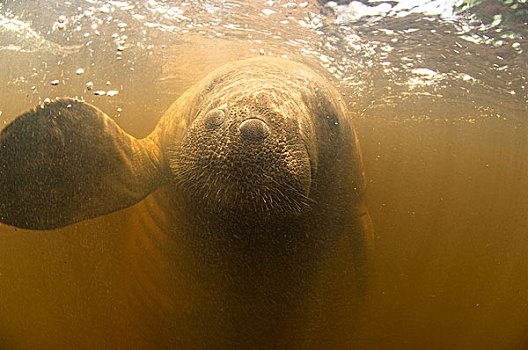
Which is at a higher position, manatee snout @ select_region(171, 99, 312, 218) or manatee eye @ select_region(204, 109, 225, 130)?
manatee eye @ select_region(204, 109, 225, 130)

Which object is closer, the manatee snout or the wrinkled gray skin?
the manatee snout

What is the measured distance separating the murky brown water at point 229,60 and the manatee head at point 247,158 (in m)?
1.03

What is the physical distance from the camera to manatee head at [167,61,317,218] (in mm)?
1878

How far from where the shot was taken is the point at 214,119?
207 centimetres

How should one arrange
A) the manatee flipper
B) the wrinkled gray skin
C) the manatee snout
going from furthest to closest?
the manatee flipper, the wrinkled gray skin, the manatee snout

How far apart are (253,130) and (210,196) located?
0.55 m

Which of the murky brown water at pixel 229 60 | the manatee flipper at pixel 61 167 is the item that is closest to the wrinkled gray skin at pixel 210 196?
the manatee flipper at pixel 61 167

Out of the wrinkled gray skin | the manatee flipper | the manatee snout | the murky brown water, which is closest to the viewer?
the manatee snout

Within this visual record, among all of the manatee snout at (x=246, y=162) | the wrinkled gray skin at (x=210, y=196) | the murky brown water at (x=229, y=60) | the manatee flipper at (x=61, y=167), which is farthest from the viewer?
the murky brown water at (x=229, y=60)

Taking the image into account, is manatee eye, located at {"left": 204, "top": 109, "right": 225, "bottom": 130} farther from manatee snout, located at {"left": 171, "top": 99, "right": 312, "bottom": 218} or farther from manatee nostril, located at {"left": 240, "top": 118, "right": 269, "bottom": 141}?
manatee nostril, located at {"left": 240, "top": 118, "right": 269, "bottom": 141}

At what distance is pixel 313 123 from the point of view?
2854 millimetres

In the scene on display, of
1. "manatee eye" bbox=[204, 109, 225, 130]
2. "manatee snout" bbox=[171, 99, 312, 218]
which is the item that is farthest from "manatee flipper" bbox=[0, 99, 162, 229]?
"manatee eye" bbox=[204, 109, 225, 130]

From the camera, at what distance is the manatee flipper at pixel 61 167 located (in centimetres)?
220

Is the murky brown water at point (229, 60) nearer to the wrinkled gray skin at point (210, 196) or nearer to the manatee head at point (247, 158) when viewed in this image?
the wrinkled gray skin at point (210, 196)
